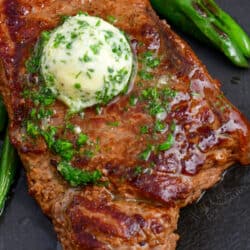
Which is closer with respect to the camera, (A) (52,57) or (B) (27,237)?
(A) (52,57)

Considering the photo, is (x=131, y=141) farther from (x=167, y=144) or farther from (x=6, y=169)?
(x=6, y=169)

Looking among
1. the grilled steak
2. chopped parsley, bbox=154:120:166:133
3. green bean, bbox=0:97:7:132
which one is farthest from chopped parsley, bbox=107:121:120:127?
green bean, bbox=0:97:7:132

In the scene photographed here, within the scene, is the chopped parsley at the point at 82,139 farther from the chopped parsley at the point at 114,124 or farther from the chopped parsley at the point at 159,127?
the chopped parsley at the point at 159,127

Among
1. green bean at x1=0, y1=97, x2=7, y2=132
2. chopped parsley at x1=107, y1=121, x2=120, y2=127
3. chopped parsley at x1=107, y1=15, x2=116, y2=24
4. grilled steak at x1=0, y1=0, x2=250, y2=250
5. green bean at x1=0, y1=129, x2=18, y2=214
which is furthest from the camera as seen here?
green bean at x1=0, y1=97, x2=7, y2=132

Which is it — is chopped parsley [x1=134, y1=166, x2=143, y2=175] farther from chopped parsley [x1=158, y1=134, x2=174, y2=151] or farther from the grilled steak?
chopped parsley [x1=158, y1=134, x2=174, y2=151]

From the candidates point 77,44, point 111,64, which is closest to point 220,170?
point 111,64

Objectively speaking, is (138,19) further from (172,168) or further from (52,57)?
(172,168)
